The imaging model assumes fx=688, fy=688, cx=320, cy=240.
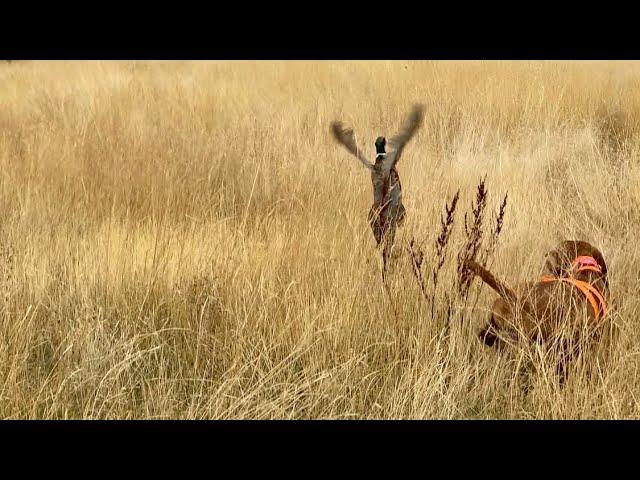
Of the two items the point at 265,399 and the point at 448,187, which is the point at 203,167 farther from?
the point at 265,399

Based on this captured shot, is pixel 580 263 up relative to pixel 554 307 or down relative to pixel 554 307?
up

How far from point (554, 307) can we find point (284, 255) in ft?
3.93

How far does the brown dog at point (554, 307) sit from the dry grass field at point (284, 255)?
3.3 inches

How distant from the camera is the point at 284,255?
3092 millimetres

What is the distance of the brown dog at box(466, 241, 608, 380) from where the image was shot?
7.57 feet

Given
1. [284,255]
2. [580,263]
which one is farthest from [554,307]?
[284,255]

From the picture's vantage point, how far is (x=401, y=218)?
3.03 meters

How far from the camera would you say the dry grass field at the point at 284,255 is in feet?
7.76

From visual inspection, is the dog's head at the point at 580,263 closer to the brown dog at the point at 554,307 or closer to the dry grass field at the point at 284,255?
the brown dog at the point at 554,307

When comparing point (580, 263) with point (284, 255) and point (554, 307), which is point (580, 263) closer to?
point (554, 307)

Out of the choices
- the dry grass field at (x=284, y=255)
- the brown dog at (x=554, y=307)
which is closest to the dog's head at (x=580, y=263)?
the brown dog at (x=554, y=307)

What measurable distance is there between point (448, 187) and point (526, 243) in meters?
0.77

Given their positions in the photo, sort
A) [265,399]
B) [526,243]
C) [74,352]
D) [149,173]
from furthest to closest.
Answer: [149,173], [526,243], [74,352], [265,399]

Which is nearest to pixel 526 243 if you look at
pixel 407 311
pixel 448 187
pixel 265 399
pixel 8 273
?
pixel 448 187
